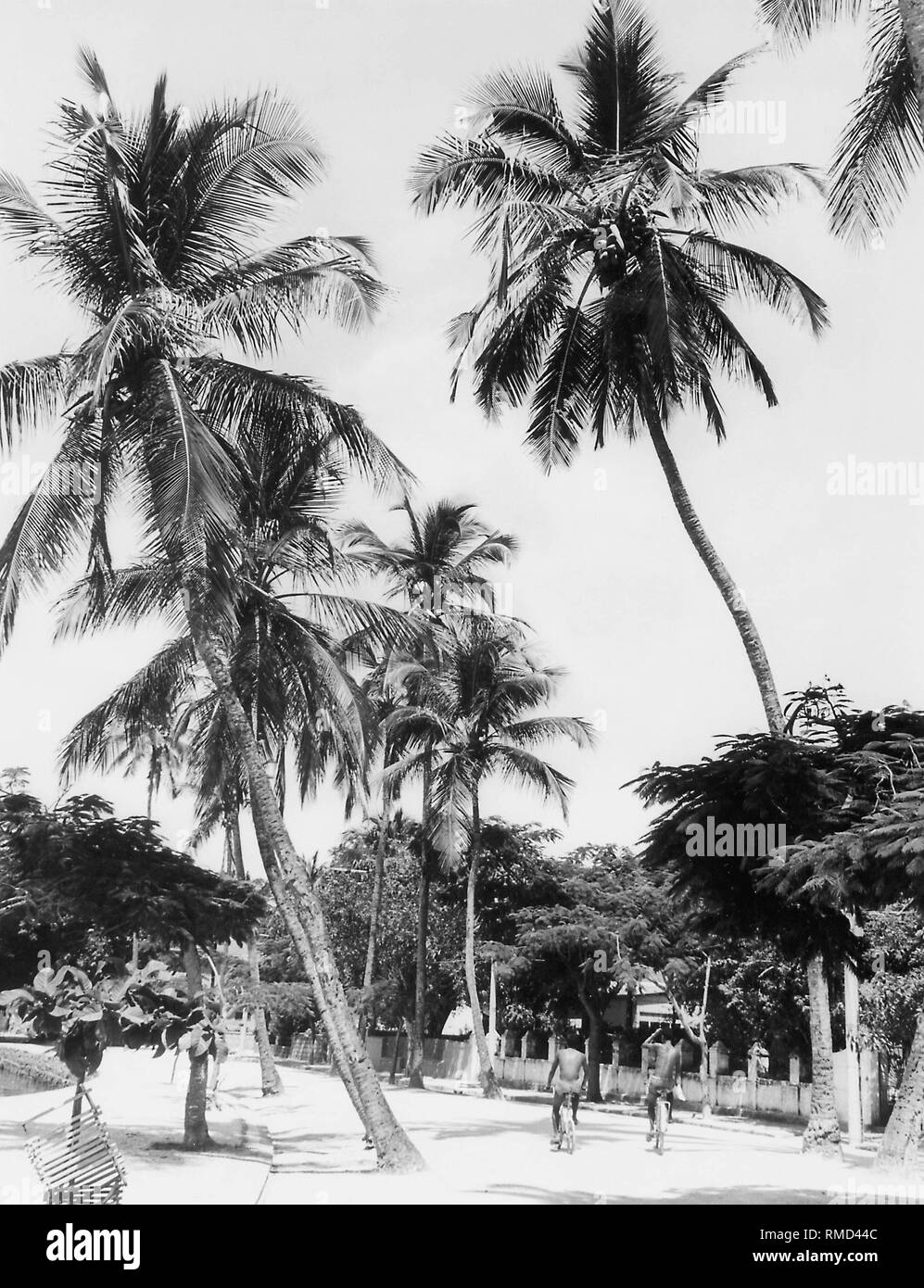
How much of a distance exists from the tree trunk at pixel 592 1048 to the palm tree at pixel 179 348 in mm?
16793

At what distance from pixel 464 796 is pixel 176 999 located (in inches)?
625

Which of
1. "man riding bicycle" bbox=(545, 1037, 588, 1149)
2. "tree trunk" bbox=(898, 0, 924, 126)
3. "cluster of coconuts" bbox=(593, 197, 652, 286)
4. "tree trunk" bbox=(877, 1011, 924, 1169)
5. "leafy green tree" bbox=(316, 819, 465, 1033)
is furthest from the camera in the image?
"leafy green tree" bbox=(316, 819, 465, 1033)

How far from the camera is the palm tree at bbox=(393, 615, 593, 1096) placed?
88.9 ft

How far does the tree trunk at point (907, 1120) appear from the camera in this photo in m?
11.3

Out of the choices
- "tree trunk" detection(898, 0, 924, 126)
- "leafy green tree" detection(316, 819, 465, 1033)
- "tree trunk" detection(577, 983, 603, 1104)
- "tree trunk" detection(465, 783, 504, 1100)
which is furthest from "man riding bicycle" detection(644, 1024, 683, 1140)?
"leafy green tree" detection(316, 819, 465, 1033)

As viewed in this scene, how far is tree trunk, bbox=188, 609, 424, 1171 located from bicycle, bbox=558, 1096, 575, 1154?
2.91 metres

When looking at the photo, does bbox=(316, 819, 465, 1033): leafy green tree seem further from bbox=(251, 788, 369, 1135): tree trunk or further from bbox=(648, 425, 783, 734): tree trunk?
bbox=(251, 788, 369, 1135): tree trunk

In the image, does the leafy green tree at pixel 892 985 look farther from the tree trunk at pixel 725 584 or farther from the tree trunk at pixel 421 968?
the tree trunk at pixel 421 968

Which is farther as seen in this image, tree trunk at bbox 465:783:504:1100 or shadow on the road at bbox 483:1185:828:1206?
tree trunk at bbox 465:783:504:1100

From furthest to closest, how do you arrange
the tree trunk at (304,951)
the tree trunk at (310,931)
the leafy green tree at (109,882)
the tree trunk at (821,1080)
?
the tree trunk at (821,1080), the leafy green tree at (109,882), the tree trunk at (304,951), the tree trunk at (310,931)

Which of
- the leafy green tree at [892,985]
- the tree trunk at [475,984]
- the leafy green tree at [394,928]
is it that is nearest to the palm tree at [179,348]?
the leafy green tree at [892,985]
